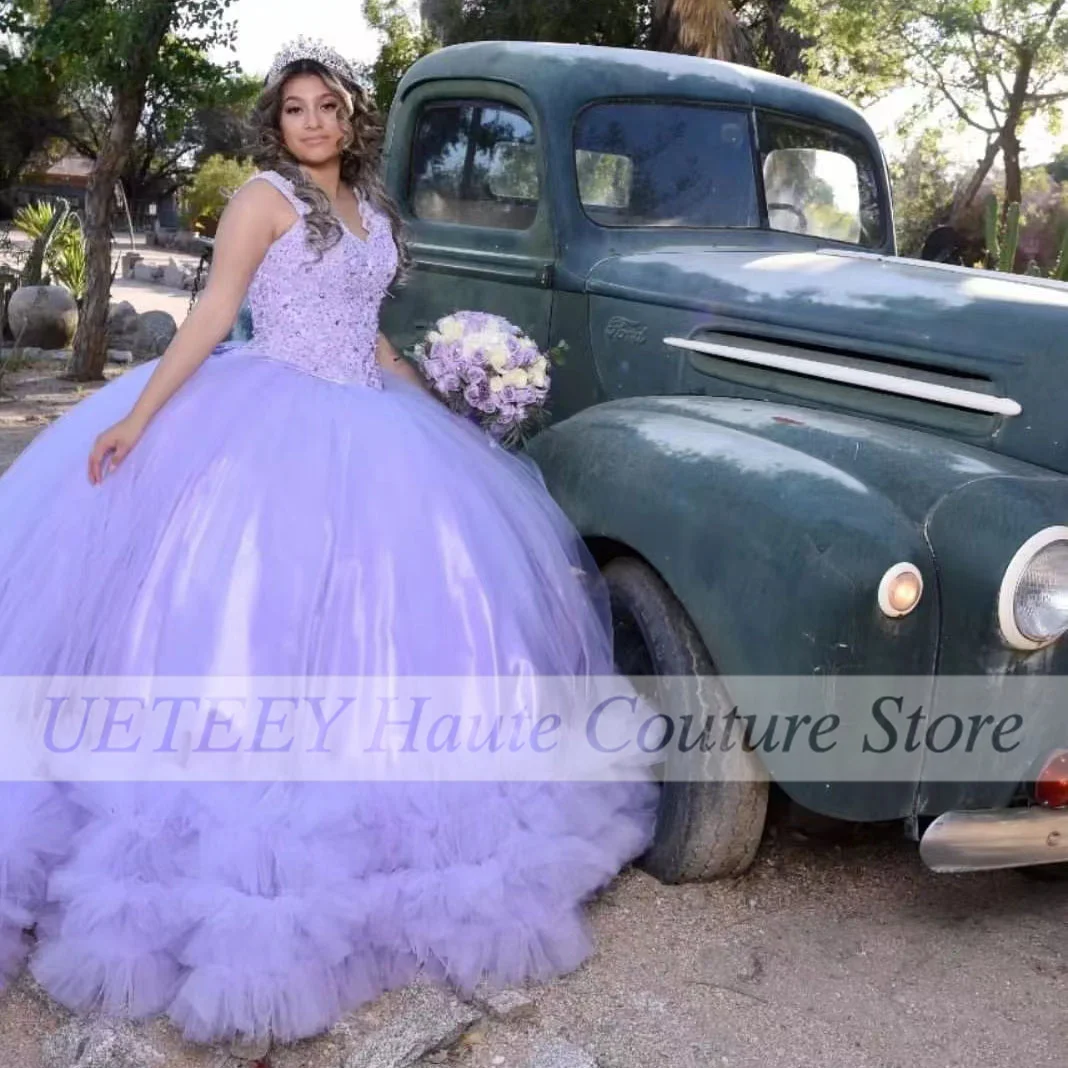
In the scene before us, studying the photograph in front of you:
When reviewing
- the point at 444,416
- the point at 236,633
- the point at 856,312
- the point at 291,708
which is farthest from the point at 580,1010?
the point at 856,312

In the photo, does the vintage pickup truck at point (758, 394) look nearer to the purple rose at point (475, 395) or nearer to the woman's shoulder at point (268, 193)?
the purple rose at point (475, 395)

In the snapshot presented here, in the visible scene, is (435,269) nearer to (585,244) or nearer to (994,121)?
(585,244)

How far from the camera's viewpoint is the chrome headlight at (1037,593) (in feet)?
7.73

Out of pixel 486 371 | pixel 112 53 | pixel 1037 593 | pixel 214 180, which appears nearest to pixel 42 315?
pixel 112 53

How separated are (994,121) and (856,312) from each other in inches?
708

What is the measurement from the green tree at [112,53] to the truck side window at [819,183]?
6.29 metres

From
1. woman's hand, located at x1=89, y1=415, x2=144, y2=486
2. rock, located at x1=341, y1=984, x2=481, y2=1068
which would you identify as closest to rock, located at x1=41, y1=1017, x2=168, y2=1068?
rock, located at x1=341, y1=984, x2=481, y2=1068

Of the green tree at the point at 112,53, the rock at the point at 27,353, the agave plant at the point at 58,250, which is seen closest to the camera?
the green tree at the point at 112,53

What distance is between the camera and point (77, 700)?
266 centimetres

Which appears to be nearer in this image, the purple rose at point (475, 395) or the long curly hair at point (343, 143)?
the long curly hair at point (343, 143)

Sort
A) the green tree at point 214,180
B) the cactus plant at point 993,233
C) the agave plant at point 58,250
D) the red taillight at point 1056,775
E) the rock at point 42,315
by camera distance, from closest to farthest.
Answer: the red taillight at point 1056,775
the cactus plant at point 993,233
the rock at point 42,315
the agave plant at point 58,250
the green tree at point 214,180

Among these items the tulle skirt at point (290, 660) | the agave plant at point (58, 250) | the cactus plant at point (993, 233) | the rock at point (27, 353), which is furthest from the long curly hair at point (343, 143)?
the cactus plant at point (993, 233)

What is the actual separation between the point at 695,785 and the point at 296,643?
0.88 metres

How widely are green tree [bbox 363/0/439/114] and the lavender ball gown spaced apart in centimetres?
1861
